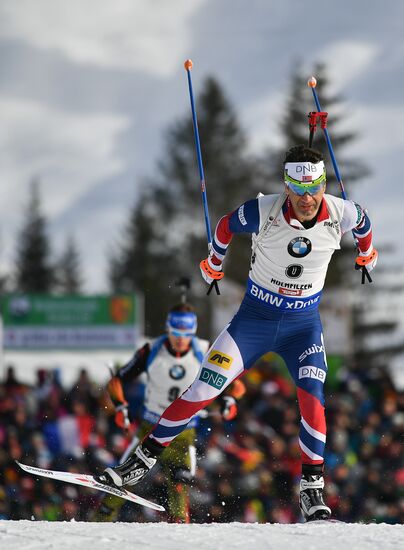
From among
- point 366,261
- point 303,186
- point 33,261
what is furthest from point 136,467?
point 33,261

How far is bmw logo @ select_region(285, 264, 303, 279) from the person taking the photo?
5.85 m

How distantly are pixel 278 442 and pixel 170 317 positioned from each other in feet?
14.8

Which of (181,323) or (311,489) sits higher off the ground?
(181,323)

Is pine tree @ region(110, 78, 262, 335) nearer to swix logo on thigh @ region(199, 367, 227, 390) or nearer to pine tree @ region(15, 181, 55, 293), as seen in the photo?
pine tree @ region(15, 181, 55, 293)

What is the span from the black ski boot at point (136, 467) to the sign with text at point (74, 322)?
740 inches

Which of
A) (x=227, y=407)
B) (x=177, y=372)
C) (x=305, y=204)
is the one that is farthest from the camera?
(x=177, y=372)

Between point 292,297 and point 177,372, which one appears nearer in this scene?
point 292,297

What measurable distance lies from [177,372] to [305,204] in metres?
3.14

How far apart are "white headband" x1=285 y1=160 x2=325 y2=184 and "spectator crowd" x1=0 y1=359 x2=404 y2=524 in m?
5.05

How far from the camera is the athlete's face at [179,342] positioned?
8.30 metres

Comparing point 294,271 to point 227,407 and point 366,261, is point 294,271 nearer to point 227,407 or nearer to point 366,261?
point 366,261

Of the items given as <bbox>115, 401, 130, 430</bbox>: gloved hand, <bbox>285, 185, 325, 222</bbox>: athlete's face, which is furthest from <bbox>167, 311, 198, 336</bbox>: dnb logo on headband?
<bbox>285, 185, 325, 222</bbox>: athlete's face

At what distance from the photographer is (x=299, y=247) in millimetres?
5781

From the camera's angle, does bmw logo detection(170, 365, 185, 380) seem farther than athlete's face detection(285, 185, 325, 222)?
Yes
